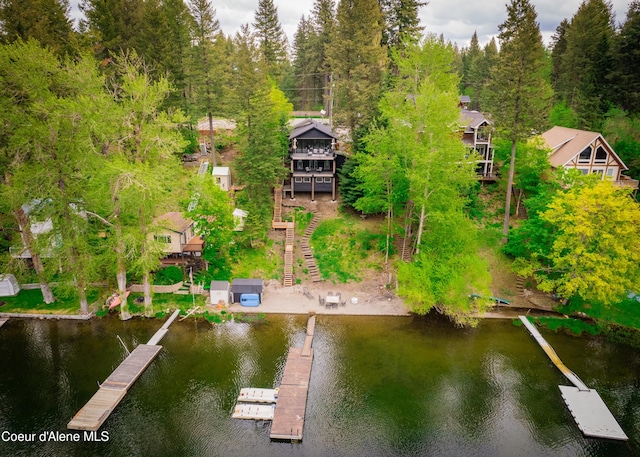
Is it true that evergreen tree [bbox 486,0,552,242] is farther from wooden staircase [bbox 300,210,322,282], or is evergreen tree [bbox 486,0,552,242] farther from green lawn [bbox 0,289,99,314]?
green lawn [bbox 0,289,99,314]

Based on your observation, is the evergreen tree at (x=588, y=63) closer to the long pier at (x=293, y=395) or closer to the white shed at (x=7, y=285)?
the long pier at (x=293, y=395)

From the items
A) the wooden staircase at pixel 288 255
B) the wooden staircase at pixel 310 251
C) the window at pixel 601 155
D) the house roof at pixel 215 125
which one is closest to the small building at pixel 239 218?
the wooden staircase at pixel 288 255

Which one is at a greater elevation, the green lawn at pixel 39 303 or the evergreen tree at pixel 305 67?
the evergreen tree at pixel 305 67

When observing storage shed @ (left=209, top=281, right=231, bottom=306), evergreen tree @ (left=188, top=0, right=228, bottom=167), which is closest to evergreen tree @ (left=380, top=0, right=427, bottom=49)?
evergreen tree @ (left=188, top=0, right=228, bottom=167)

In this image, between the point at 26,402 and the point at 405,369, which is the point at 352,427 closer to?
the point at 405,369

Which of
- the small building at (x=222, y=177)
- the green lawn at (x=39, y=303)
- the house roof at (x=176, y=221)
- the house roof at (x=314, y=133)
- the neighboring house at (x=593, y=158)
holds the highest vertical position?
the house roof at (x=314, y=133)

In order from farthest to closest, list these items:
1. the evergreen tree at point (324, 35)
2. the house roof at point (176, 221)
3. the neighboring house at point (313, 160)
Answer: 1. the evergreen tree at point (324, 35)
2. the neighboring house at point (313, 160)
3. the house roof at point (176, 221)

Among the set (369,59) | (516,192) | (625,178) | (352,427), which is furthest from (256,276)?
(625,178)
